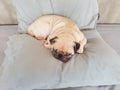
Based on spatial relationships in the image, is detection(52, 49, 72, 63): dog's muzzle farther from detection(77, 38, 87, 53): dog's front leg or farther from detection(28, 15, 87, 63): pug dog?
detection(77, 38, 87, 53): dog's front leg

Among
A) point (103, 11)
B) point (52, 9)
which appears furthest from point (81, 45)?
point (103, 11)

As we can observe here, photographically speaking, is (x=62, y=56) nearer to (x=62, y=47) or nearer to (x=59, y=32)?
Result: (x=62, y=47)

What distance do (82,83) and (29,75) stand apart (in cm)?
30

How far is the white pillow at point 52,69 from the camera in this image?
1.06m

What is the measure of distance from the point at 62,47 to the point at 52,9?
0.48 metres

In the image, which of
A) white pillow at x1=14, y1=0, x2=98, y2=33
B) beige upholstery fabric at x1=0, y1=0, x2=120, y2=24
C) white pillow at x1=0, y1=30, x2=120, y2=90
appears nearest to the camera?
white pillow at x1=0, y1=30, x2=120, y2=90

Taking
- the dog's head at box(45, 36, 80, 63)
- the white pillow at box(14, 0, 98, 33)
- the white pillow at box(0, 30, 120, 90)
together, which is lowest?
the white pillow at box(0, 30, 120, 90)

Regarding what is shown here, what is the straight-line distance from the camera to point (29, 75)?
1062 millimetres

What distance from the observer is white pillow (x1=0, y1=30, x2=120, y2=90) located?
106 centimetres

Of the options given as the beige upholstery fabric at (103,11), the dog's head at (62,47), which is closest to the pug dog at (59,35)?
the dog's head at (62,47)

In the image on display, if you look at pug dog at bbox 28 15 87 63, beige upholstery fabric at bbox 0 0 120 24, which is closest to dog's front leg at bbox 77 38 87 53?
pug dog at bbox 28 15 87 63

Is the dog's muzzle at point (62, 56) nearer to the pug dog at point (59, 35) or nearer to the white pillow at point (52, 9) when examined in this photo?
the pug dog at point (59, 35)

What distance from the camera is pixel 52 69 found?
43.2 inches

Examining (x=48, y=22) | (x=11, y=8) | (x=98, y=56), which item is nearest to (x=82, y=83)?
(x=98, y=56)
